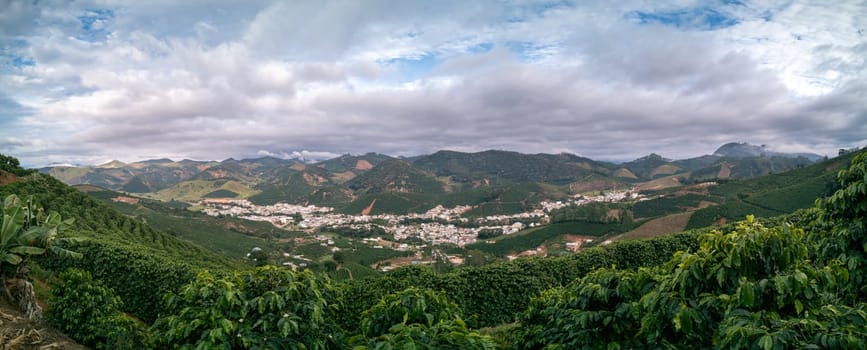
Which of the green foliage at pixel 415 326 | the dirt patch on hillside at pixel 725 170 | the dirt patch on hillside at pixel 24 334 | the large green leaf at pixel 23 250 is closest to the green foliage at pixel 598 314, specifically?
the green foliage at pixel 415 326

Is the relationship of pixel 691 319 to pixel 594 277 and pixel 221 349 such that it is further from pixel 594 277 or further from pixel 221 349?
pixel 221 349

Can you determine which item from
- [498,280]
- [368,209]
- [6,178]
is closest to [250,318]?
[498,280]

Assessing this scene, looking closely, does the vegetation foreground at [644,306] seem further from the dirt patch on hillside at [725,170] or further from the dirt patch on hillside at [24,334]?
the dirt patch on hillside at [725,170]

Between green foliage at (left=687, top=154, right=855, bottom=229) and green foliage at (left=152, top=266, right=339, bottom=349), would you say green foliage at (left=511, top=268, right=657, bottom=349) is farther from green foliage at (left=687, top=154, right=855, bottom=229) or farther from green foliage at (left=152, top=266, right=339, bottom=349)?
green foliage at (left=687, top=154, right=855, bottom=229)

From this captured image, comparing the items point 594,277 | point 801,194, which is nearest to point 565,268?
point 594,277

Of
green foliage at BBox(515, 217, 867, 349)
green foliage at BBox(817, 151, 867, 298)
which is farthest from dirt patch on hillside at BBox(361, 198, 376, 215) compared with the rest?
green foliage at BBox(515, 217, 867, 349)
